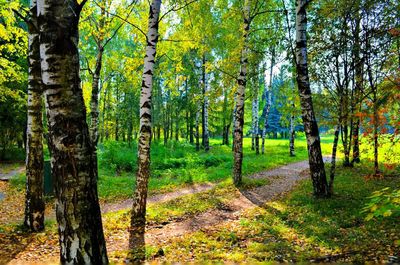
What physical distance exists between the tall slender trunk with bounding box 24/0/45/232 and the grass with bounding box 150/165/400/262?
3.78 m

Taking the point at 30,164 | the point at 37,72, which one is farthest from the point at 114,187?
the point at 37,72

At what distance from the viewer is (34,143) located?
320 inches

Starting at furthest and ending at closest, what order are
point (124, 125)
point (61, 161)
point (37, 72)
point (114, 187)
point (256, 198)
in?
point (124, 125), point (114, 187), point (256, 198), point (37, 72), point (61, 161)

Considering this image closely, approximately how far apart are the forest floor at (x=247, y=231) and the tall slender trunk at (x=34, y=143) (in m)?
0.56

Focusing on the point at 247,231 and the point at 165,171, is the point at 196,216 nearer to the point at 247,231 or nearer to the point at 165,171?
the point at 247,231

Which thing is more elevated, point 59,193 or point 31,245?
point 59,193

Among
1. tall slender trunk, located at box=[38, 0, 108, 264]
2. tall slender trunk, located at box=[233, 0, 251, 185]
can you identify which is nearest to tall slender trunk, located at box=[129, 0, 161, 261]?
tall slender trunk, located at box=[38, 0, 108, 264]

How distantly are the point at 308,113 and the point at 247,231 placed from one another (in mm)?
4499

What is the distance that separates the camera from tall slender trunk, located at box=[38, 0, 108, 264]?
10.9ft

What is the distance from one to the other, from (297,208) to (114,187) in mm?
8636

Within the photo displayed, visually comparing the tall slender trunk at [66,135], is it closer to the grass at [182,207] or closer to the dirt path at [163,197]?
the grass at [182,207]

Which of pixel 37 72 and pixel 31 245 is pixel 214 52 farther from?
pixel 31 245

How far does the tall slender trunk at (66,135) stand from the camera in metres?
3.32

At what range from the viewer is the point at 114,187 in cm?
1448
